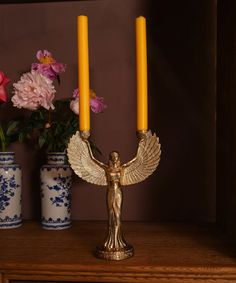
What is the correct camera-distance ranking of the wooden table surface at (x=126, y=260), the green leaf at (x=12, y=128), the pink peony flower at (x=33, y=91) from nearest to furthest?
the wooden table surface at (x=126, y=260) < the pink peony flower at (x=33, y=91) < the green leaf at (x=12, y=128)

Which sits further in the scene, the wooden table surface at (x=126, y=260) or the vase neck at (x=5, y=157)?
the vase neck at (x=5, y=157)

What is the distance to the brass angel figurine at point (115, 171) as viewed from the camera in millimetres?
812

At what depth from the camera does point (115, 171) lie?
82cm

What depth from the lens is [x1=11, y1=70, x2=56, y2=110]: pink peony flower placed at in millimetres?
981

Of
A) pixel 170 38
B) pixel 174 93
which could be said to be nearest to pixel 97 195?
pixel 174 93

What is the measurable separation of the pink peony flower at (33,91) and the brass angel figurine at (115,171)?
0.61 ft

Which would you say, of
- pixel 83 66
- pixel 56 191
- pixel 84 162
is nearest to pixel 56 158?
pixel 56 191

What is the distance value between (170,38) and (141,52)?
39cm

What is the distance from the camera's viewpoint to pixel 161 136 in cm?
116

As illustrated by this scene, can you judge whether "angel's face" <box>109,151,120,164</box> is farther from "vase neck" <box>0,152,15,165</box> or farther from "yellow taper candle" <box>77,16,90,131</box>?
"vase neck" <box>0,152,15,165</box>

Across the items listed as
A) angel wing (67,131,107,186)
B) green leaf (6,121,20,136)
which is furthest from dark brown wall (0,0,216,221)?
angel wing (67,131,107,186)

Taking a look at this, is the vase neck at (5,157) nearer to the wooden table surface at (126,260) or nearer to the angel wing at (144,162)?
the wooden table surface at (126,260)

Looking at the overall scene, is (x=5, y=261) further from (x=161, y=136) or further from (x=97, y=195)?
(x=161, y=136)

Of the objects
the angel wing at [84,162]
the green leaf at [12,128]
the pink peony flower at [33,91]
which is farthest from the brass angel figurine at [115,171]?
the green leaf at [12,128]
